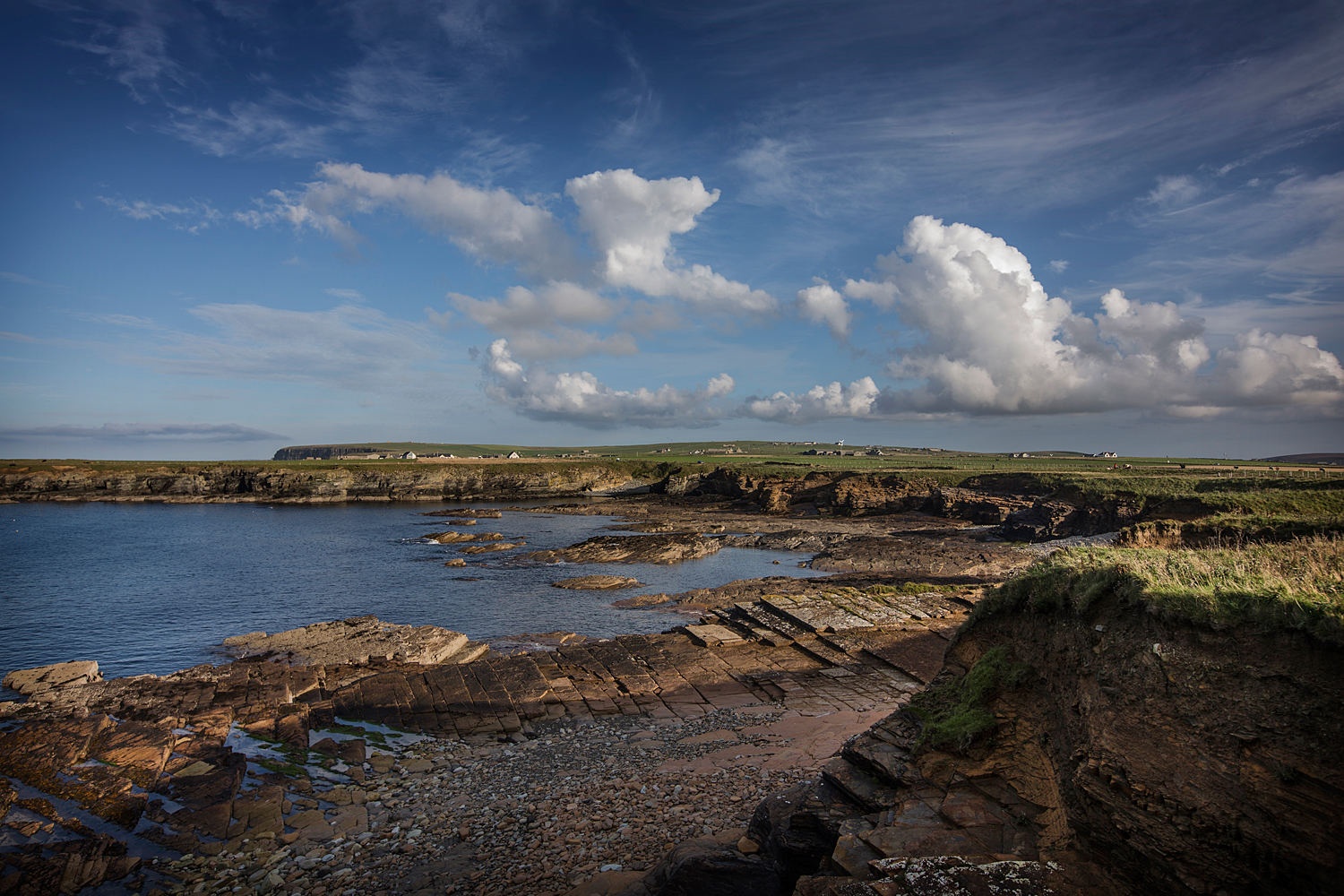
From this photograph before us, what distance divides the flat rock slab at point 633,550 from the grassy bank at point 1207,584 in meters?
38.3

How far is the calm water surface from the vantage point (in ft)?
89.9

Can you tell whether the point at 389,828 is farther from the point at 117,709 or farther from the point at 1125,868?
the point at 1125,868

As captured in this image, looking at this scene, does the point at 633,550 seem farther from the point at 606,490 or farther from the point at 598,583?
the point at 606,490

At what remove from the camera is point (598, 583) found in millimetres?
37719

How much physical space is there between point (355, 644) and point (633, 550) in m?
27.1

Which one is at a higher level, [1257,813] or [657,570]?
[1257,813]

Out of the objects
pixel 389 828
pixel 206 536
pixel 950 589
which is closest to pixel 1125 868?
pixel 389 828

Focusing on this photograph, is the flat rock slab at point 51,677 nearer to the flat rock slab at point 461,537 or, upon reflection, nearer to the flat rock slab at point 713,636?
the flat rock slab at point 713,636

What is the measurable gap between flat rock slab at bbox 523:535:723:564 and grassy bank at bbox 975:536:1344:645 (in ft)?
125

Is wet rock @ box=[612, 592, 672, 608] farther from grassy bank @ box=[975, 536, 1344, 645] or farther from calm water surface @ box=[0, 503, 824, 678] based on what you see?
grassy bank @ box=[975, 536, 1344, 645]

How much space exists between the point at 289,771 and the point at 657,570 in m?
30.4

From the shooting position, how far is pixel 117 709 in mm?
16781

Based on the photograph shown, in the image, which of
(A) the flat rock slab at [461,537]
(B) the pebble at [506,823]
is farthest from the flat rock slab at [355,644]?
(A) the flat rock slab at [461,537]

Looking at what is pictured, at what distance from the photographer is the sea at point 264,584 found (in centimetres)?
2734
